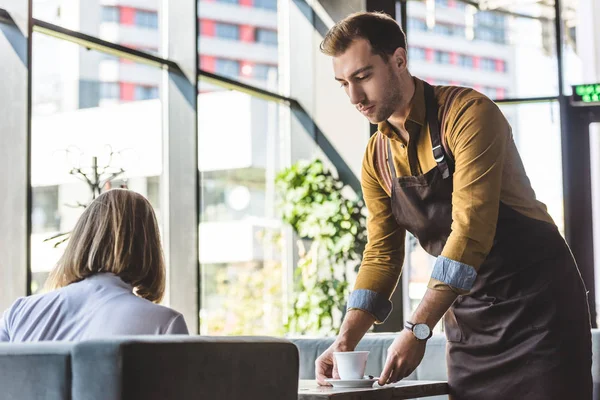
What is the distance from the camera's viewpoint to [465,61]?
268 inches

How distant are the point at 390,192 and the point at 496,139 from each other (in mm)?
355

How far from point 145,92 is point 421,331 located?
3850mm

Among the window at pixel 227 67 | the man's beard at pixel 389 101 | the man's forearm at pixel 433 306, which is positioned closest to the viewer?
the man's forearm at pixel 433 306

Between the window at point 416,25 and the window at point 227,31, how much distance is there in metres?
1.73

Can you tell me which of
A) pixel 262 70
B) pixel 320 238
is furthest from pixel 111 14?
pixel 320 238

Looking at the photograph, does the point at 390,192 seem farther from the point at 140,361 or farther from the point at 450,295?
the point at 140,361

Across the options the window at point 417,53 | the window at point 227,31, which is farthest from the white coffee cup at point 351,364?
the window at point 417,53

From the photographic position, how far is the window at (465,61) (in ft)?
22.2

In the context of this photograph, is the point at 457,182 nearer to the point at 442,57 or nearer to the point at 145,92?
the point at 145,92

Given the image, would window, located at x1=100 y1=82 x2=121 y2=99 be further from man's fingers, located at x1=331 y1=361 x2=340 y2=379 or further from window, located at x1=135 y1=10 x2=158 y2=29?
man's fingers, located at x1=331 y1=361 x2=340 y2=379

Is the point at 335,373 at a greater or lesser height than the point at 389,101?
lesser

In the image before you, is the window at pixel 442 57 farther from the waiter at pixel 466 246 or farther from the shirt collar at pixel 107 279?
the shirt collar at pixel 107 279

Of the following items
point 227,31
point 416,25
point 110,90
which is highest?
point 416,25

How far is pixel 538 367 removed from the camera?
182cm
